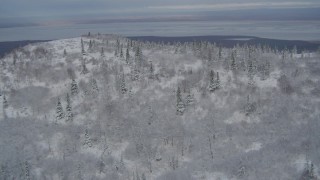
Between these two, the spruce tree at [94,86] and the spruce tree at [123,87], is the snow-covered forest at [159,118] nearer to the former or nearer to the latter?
the spruce tree at [123,87]

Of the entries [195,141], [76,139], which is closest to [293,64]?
[195,141]

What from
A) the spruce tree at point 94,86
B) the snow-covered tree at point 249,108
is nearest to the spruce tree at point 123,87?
the spruce tree at point 94,86

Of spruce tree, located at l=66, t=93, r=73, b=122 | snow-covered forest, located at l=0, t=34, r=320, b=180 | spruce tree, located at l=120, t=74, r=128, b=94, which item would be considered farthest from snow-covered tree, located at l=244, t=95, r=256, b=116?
spruce tree, located at l=66, t=93, r=73, b=122

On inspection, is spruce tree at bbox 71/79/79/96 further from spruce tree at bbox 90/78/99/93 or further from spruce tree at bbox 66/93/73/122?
spruce tree at bbox 66/93/73/122

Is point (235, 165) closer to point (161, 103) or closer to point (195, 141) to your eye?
point (195, 141)

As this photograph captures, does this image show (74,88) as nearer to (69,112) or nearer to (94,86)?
(94,86)

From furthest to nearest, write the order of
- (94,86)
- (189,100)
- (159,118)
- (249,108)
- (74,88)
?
(94,86), (74,88), (189,100), (159,118), (249,108)

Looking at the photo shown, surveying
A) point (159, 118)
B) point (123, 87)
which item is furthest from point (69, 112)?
point (159, 118)

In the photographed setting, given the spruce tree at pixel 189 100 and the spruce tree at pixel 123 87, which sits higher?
the spruce tree at pixel 123 87
